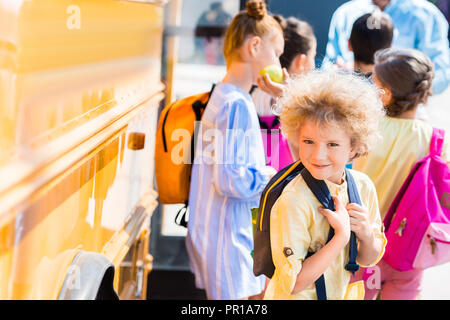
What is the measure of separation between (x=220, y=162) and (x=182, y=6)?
579mm

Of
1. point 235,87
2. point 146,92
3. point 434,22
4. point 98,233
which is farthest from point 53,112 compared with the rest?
point 146,92

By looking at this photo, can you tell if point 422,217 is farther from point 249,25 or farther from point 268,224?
point 249,25

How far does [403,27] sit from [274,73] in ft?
1.17

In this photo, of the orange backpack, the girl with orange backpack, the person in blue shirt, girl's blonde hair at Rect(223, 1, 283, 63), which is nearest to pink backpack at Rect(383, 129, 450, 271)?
the girl with orange backpack

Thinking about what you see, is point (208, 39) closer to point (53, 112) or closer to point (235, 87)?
point (235, 87)

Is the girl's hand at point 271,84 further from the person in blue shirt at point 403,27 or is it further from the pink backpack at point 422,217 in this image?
the pink backpack at point 422,217

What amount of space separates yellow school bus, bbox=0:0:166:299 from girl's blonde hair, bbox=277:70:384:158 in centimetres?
38

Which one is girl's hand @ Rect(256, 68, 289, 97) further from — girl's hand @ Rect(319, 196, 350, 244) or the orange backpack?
girl's hand @ Rect(319, 196, 350, 244)

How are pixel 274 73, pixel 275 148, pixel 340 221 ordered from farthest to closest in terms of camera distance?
pixel 274 73 → pixel 275 148 → pixel 340 221

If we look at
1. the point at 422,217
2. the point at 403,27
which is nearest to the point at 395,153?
the point at 422,217

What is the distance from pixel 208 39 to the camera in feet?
6.08

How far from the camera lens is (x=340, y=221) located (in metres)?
1.01

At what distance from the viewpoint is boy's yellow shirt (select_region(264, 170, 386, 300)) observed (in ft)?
3.40

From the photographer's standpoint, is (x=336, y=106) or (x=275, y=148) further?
(x=275, y=148)
